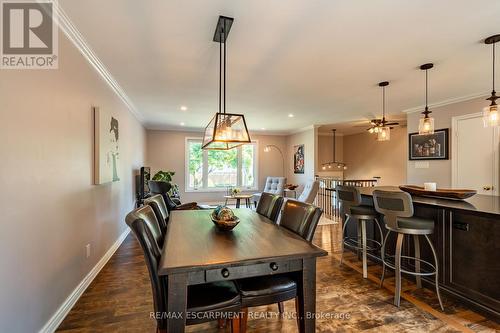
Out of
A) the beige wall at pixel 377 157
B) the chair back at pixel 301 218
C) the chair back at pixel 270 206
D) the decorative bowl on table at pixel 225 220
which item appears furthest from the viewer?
the beige wall at pixel 377 157

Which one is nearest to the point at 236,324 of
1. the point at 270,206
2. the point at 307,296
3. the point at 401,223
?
the point at 307,296

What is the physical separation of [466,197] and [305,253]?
209cm

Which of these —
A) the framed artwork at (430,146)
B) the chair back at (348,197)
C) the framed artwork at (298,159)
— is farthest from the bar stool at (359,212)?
the framed artwork at (298,159)

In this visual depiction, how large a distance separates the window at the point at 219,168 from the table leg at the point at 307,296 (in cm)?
633

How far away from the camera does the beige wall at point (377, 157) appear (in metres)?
7.15

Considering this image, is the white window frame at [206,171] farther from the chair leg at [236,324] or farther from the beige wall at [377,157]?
the chair leg at [236,324]

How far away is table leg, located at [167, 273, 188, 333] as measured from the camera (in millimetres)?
1287

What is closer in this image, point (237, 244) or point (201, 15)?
point (237, 244)

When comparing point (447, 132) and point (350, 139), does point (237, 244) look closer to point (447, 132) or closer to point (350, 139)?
point (447, 132)

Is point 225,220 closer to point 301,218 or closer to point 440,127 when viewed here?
point 301,218

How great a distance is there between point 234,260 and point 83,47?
97.8 inches

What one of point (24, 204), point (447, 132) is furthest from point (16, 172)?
point (447, 132)

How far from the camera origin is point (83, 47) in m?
2.38

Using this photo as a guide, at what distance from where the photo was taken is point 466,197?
2467mm
